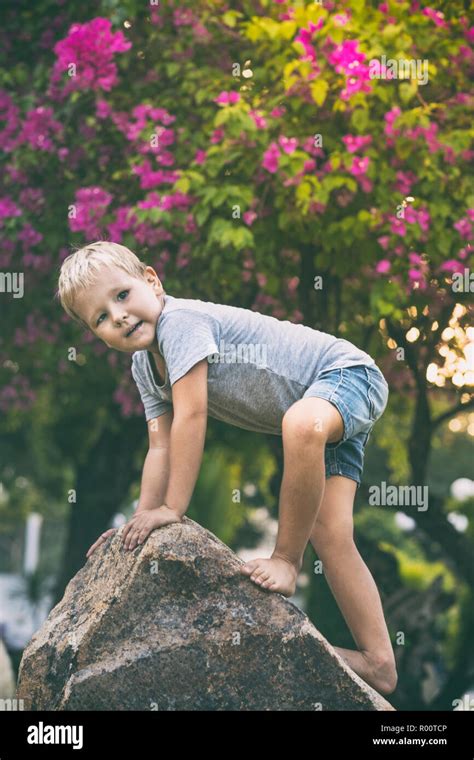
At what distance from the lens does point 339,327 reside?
764 cm

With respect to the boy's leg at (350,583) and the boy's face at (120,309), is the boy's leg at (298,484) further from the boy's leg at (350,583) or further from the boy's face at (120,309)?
the boy's face at (120,309)

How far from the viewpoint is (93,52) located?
22.5 ft

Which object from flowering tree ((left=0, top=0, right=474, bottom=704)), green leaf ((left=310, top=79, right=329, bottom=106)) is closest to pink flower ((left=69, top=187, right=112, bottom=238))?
flowering tree ((left=0, top=0, right=474, bottom=704))

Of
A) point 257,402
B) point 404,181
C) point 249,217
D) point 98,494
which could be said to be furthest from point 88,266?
point 98,494

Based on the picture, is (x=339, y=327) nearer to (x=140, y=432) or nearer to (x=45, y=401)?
(x=140, y=432)

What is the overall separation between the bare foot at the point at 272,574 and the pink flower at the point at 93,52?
3.91 meters

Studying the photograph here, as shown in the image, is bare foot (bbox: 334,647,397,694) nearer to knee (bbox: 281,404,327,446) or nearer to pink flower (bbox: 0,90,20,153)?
knee (bbox: 281,404,327,446)

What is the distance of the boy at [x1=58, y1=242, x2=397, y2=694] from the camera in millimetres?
4105

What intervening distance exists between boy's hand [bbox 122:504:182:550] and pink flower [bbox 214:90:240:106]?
320 cm

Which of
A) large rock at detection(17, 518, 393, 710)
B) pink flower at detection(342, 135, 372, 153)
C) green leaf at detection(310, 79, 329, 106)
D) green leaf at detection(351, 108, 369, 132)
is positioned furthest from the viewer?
pink flower at detection(342, 135, 372, 153)

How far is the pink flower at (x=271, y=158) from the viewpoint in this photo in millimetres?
6492
